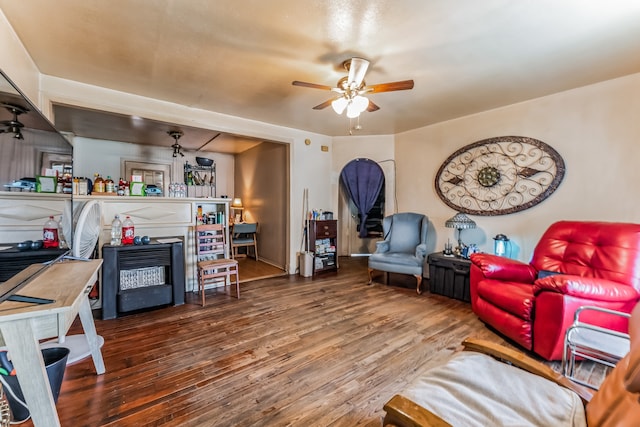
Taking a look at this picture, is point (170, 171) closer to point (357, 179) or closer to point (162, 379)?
point (357, 179)

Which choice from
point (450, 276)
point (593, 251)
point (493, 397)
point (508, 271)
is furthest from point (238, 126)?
point (593, 251)

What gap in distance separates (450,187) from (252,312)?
3.25 metres

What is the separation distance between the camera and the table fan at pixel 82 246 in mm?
1955

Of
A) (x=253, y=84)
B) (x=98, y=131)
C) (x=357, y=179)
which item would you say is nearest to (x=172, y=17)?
(x=253, y=84)

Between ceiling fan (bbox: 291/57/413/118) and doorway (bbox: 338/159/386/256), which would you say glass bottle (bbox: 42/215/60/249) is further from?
doorway (bbox: 338/159/386/256)

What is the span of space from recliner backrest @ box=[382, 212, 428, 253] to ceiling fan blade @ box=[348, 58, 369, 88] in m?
2.45

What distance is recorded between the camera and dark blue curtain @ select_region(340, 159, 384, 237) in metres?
4.93

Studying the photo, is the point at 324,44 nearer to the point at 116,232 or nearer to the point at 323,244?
the point at 116,232

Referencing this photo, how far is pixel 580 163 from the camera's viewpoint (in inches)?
112

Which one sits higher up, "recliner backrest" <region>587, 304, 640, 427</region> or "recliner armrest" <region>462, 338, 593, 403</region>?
"recliner backrest" <region>587, 304, 640, 427</region>

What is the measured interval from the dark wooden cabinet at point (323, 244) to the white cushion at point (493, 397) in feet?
11.2

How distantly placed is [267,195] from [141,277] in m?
2.73

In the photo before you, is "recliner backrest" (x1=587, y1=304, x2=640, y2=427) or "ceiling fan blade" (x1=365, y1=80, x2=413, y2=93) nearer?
"recliner backrest" (x1=587, y1=304, x2=640, y2=427)

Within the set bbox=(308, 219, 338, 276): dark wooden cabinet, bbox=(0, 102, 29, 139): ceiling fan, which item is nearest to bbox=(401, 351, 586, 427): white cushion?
bbox=(0, 102, 29, 139): ceiling fan
